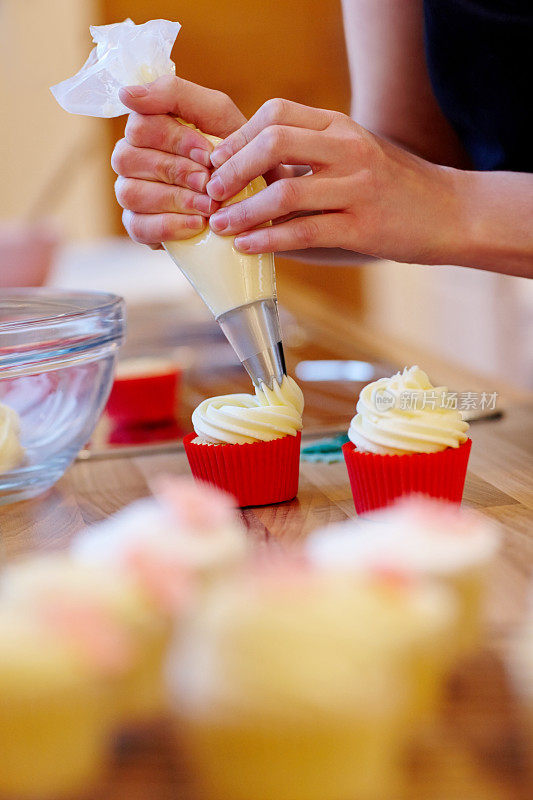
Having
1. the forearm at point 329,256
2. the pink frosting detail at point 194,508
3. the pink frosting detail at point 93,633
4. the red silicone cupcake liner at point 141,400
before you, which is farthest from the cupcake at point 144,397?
the pink frosting detail at point 93,633

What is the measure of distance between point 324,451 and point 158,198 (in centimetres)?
31

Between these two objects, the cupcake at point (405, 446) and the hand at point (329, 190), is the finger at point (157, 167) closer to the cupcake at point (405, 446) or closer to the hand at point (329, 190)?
the hand at point (329, 190)

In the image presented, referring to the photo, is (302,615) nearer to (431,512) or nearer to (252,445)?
(431,512)

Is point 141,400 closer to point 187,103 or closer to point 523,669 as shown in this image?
point 187,103

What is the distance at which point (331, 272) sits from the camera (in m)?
3.47

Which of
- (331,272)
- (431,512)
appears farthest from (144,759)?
(331,272)

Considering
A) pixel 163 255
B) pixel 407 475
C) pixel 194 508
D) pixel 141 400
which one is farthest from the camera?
pixel 163 255

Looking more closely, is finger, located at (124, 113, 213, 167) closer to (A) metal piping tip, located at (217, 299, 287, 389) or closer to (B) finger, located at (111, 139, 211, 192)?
(B) finger, located at (111, 139, 211, 192)

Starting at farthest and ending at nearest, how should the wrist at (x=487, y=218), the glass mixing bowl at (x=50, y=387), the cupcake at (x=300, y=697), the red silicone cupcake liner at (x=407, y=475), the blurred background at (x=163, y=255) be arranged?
the blurred background at (x=163, y=255) < the wrist at (x=487, y=218) < the glass mixing bowl at (x=50, y=387) < the red silicone cupcake liner at (x=407, y=475) < the cupcake at (x=300, y=697)

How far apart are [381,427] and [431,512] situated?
0.27 meters

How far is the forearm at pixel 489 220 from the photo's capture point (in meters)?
0.91

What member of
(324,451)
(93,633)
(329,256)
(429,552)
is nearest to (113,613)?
(93,633)

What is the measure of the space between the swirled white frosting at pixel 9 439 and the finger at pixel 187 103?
0.28 m

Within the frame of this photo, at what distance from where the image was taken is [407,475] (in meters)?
0.69
